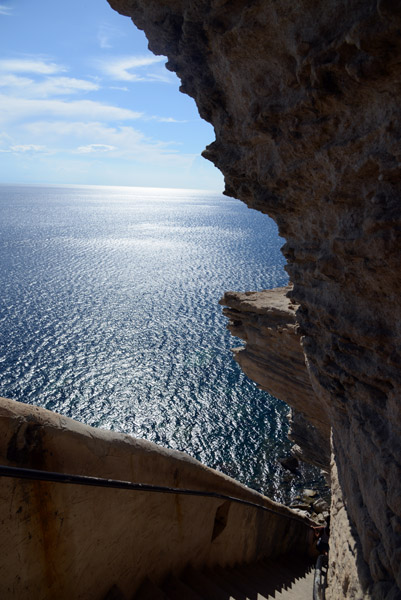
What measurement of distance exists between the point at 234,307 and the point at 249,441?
17.8 metres

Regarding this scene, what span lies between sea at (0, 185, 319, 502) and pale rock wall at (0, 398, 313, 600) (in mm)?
22998

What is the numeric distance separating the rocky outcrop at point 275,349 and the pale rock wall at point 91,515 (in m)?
8.43

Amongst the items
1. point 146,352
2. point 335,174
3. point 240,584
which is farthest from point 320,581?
point 146,352

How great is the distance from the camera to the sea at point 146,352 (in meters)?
31.5

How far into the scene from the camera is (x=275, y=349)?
1638 cm

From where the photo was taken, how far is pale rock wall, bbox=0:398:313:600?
4527 mm

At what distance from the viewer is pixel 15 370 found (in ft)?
118

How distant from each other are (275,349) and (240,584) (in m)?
9.54

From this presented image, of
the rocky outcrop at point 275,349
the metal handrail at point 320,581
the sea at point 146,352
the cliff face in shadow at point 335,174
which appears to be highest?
the cliff face in shadow at point 335,174

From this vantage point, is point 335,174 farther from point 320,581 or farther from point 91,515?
point 320,581

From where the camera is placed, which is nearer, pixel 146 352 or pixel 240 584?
pixel 240 584

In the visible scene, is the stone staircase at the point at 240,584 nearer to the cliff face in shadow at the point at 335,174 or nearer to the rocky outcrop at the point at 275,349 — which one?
the cliff face in shadow at the point at 335,174

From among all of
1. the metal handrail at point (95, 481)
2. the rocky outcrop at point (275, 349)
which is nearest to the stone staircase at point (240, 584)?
the metal handrail at point (95, 481)

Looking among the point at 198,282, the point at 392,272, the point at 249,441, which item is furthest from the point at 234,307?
the point at 198,282
